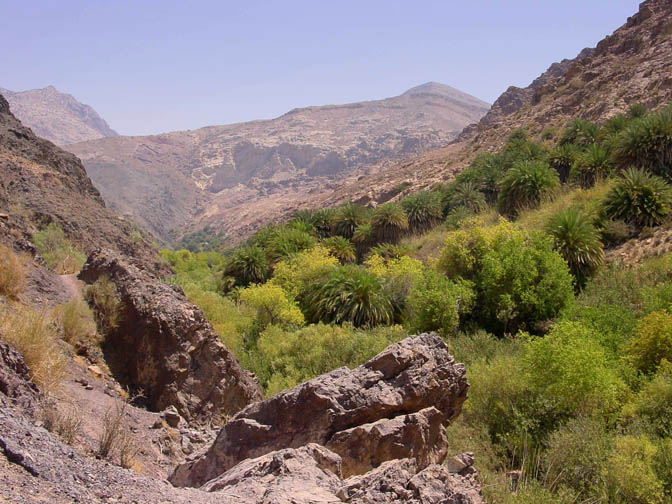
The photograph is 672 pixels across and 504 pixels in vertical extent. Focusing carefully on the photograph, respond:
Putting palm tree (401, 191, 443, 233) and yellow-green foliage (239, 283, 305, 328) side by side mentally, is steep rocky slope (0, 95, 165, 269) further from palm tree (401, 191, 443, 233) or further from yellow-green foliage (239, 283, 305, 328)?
palm tree (401, 191, 443, 233)

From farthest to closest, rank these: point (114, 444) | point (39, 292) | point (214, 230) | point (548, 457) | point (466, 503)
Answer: point (214, 230) → point (39, 292) → point (548, 457) → point (114, 444) → point (466, 503)

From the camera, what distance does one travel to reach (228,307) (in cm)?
2086

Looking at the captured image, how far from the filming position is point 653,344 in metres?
11.4

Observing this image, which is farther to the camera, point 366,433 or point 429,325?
point 429,325

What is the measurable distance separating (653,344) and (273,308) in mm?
13623

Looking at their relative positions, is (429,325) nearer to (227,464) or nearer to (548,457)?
(548,457)

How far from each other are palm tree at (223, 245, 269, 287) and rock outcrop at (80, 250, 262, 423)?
17.8 meters

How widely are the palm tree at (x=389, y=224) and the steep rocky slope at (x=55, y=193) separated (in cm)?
1406

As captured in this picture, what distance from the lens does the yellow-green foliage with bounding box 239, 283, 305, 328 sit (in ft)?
66.4

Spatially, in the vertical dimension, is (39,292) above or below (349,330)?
above

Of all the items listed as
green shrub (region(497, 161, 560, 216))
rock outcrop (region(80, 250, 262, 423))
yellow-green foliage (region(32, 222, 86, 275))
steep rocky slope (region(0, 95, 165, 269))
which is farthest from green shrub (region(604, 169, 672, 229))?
yellow-green foliage (region(32, 222, 86, 275))

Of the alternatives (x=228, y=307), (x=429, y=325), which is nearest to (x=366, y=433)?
(x=429, y=325)

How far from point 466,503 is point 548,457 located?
170 inches

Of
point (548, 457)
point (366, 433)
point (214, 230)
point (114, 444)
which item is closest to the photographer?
point (114, 444)
